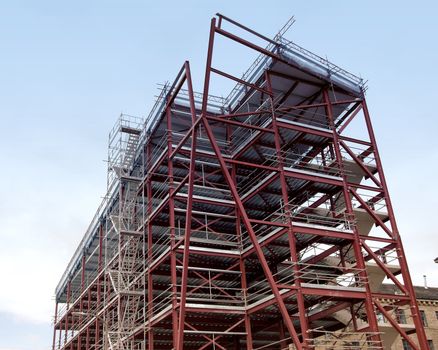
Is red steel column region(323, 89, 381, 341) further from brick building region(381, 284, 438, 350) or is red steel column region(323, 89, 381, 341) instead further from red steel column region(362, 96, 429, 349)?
brick building region(381, 284, 438, 350)

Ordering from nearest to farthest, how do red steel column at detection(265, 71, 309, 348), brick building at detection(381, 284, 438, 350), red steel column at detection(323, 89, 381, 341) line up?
red steel column at detection(265, 71, 309, 348) < red steel column at detection(323, 89, 381, 341) < brick building at detection(381, 284, 438, 350)

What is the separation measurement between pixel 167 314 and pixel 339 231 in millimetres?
10349

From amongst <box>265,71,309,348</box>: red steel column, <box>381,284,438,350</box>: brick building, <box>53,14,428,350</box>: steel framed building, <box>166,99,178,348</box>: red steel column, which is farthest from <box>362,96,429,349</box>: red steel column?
<box>381,284,438,350</box>: brick building

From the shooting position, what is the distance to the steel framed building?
2841 centimetres

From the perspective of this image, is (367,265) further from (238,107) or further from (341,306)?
(238,107)

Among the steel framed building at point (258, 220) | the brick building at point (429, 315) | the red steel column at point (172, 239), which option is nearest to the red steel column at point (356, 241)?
the steel framed building at point (258, 220)

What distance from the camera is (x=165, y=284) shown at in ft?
120

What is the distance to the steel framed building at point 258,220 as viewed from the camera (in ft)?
93.2

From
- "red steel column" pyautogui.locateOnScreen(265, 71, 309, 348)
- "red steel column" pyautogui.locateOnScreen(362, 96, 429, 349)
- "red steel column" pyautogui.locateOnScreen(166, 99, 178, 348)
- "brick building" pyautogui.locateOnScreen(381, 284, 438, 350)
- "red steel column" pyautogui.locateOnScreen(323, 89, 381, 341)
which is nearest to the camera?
"red steel column" pyautogui.locateOnScreen(265, 71, 309, 348)

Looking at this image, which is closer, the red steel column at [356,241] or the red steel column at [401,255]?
the red steel column at [356,241]

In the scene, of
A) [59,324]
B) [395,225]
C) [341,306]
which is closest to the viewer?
[341,306]

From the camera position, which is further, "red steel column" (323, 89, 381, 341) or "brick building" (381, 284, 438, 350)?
"brick building" (381, 284, 438, 350)

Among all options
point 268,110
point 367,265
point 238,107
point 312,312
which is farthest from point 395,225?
point 238,107

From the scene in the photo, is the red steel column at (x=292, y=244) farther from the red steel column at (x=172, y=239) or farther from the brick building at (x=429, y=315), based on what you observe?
the brick building at (x=429, y=315)
